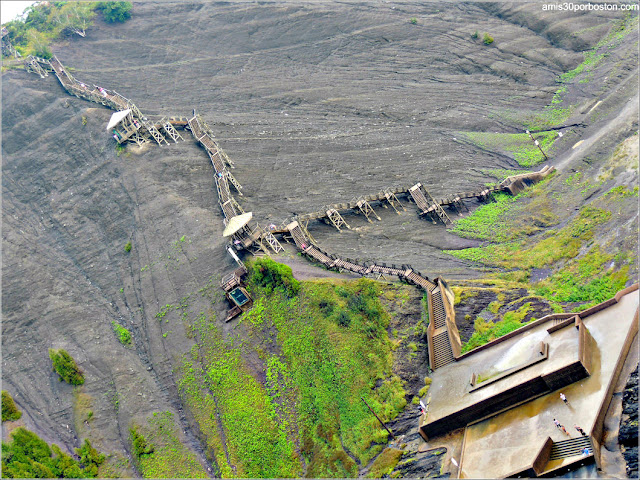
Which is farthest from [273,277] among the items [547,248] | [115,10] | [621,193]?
[115,10]

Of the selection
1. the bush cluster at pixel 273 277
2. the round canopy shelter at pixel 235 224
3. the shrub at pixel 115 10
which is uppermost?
the shrub at pixel 115 10

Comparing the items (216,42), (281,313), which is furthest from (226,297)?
(216,42)

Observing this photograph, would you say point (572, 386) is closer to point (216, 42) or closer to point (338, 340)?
point (338, 340)

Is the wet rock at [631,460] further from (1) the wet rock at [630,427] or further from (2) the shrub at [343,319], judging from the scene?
(2) the shrub at [343,319]

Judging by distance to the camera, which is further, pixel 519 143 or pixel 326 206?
pixel 519 143

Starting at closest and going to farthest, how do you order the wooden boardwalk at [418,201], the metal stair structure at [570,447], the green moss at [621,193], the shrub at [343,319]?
the metal stair structure at [570,447] < the shrub at [343,319] < the green moss at [621,193] < the wooden boardwalk at [418,201]

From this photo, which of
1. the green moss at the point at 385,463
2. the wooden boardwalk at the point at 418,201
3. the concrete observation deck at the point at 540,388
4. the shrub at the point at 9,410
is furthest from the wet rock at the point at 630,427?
the shrub at the point at 9,410

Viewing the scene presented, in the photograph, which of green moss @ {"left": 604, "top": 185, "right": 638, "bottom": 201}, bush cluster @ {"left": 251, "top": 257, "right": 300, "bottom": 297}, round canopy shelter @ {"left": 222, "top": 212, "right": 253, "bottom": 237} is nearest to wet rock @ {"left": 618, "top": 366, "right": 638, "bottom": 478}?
green moss @ {"left": 604, "top": 185, "right": 638, "bottom": 201}

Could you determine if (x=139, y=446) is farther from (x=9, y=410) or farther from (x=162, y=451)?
(x=9, y=410)
